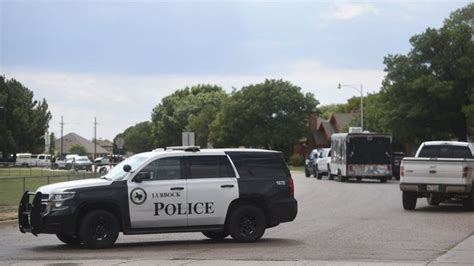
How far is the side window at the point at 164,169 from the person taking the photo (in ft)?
48.5

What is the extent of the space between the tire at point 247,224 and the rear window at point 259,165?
696 millimetres

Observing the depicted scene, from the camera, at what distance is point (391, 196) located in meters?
30.9

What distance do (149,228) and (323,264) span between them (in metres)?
3.89

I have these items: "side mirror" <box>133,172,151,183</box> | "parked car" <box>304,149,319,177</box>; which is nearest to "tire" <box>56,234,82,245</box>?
"side mirror" <box>133,172,151,183</box>

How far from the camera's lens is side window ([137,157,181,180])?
48.5 feet

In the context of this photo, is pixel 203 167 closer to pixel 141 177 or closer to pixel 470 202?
pixel 141 177

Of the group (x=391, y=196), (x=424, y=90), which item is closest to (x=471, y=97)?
(x=424, y=90)

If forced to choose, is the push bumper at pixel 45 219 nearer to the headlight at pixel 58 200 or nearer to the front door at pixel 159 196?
the headlight at pixel 58 200

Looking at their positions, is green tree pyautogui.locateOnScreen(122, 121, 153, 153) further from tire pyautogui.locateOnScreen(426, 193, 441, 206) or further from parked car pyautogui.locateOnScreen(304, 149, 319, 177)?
tire pyautogui.locateOnScreen(426, 193, 441, 206)

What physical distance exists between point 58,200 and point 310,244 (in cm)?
483

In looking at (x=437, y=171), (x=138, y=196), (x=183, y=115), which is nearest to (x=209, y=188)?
(x=138, y=196)

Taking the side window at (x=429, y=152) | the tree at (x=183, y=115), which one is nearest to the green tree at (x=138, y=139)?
the tree at (x=183, y=115)

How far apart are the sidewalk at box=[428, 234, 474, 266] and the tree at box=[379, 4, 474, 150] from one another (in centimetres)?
4228

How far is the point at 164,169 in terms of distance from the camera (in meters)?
14.9
